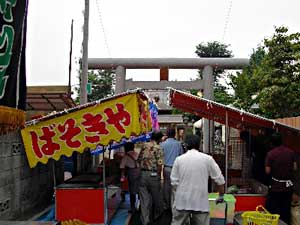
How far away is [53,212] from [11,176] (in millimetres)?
1610

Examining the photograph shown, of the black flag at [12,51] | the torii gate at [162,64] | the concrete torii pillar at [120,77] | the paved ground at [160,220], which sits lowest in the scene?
the paved ground at [160,220]

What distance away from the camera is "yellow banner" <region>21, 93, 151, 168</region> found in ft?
25.6

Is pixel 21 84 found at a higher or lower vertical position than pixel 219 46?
lower

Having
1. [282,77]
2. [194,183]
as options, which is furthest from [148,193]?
[282,77]

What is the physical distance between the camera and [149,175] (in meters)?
8.96

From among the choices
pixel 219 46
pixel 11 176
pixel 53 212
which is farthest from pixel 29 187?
pixel 219 46

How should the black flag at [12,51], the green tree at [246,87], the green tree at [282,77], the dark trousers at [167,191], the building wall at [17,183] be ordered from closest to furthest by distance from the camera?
1. the black flag at [12,51]
2. the building wall at [17,183]
3. the dark trousers at [167,191]
4. the green tree at [282,77]
5. the green tree at [246,87]

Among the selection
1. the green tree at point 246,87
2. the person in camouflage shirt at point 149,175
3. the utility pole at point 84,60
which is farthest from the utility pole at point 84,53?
the green tree at point 246,87

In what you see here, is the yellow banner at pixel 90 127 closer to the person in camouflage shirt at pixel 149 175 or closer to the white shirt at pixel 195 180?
the person in camouflage shirt at pixel 149 175

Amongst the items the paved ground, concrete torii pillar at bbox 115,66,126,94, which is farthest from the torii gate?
the paved ground

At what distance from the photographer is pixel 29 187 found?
9.05 metres

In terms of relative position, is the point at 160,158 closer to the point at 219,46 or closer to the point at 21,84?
the point at 21,84

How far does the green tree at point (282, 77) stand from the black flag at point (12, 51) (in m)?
15.5

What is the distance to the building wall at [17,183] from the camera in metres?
7.51
